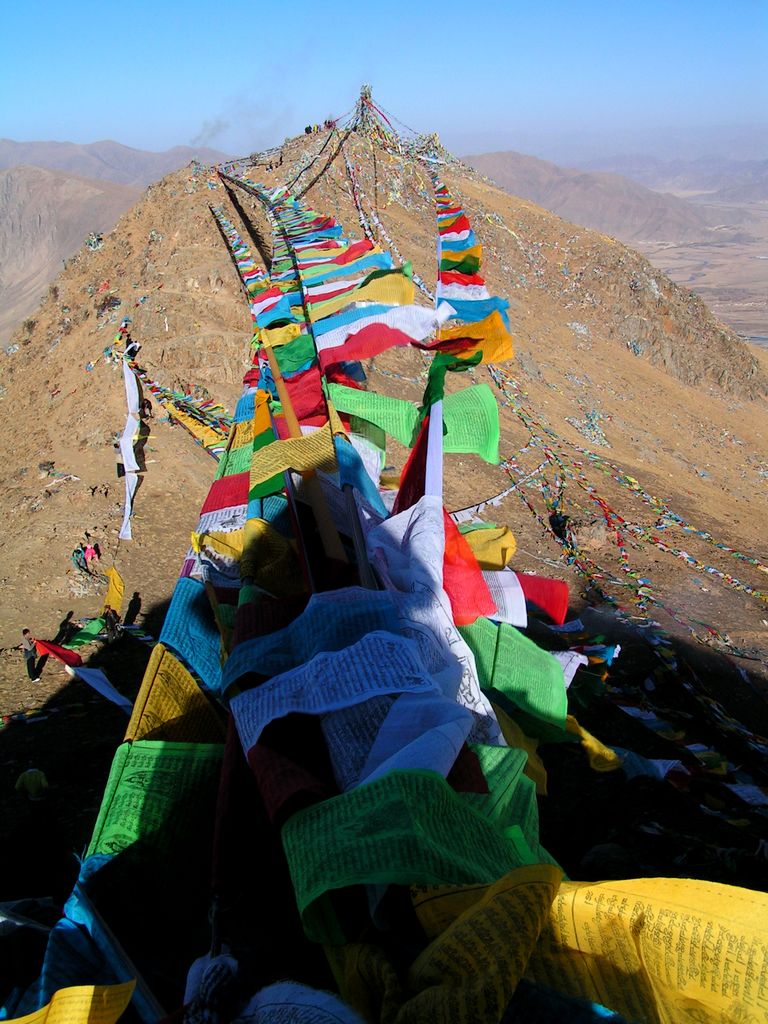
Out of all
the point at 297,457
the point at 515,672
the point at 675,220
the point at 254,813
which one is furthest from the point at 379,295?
the point at 675,220

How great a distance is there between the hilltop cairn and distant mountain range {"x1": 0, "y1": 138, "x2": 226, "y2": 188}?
141m

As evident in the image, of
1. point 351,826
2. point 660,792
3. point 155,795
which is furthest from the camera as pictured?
point 660,792

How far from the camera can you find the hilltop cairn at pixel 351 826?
4.99ft

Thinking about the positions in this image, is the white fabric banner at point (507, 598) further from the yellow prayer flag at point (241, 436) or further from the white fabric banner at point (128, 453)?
the white fabric banner at point (128, 453)

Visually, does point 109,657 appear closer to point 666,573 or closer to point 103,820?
point 103,820

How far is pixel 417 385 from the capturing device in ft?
45.4

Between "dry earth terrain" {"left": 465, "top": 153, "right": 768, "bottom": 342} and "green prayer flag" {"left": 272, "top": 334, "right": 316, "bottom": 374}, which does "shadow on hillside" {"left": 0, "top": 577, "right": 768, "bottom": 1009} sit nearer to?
"green prayer flag" {"left": 272, "top": 334, "right": 316, "bottom": 374}

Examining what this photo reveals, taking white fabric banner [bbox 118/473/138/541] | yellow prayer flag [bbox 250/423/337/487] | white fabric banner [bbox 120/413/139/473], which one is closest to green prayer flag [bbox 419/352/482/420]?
yellow prayer flag [bbox 250/423/337/487]

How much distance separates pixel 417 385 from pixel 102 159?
160 meters

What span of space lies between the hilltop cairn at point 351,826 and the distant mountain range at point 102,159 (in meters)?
141

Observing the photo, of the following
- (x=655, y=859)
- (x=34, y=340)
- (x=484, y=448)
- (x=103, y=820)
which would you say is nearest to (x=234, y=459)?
(x=484, y=448)

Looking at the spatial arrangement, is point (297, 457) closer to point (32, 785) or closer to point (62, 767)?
point (32, 785)

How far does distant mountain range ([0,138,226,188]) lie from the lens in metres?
134

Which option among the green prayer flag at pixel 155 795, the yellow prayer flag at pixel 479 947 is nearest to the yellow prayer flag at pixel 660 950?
the yellow prayer flag at pixel 479 947
